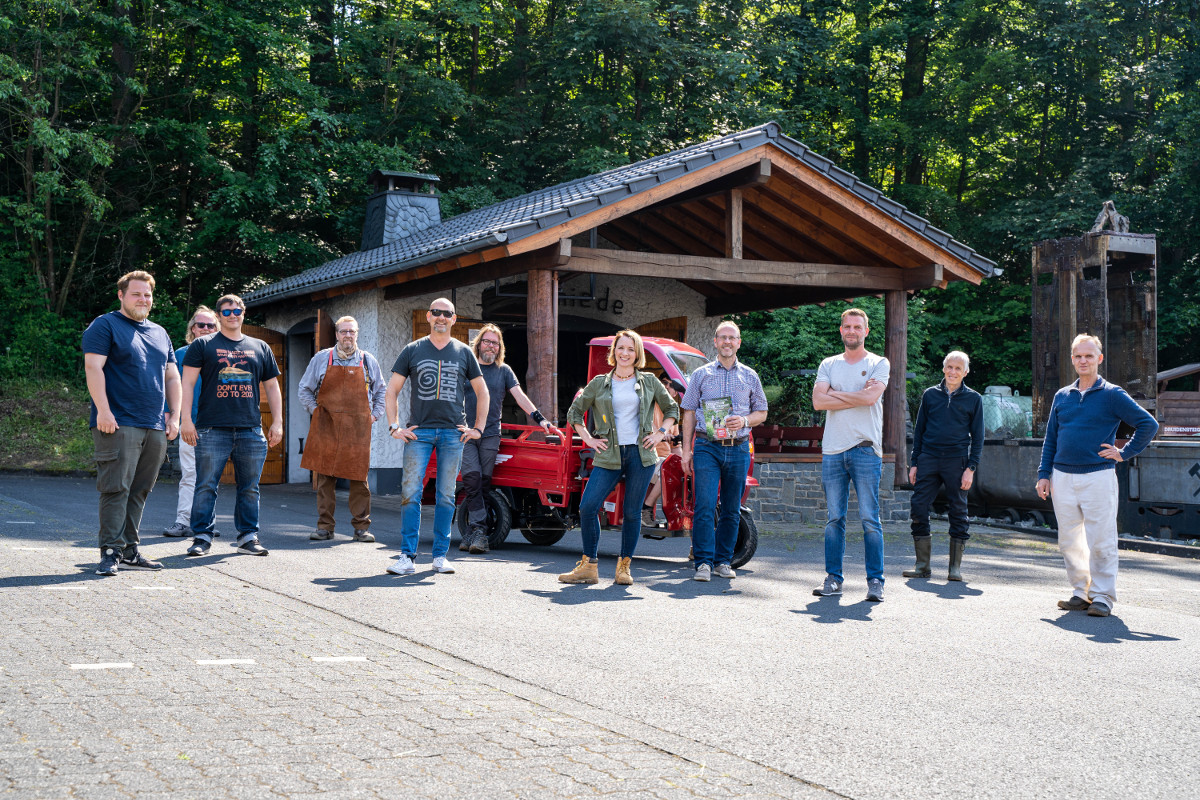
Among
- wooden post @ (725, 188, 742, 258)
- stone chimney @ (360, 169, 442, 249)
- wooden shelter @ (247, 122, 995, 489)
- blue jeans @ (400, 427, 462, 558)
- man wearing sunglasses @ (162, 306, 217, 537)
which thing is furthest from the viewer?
stone chimney @ (360, 169, 442, 249)

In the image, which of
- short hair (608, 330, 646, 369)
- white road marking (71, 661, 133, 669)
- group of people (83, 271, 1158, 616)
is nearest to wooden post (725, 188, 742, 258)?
group of people (83, 271, 1158, 616)

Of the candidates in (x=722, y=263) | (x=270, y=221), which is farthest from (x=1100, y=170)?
(x=270, y=221)

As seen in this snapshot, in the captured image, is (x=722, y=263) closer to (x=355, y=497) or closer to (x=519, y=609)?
(x=355, y=497)

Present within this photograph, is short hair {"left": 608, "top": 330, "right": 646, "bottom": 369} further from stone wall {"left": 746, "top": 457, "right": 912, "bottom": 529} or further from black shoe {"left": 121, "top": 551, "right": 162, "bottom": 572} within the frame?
stone wall {"left": 746, "top": 457, "right": 912, "bottom": 529}

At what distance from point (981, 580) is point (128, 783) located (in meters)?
7.47

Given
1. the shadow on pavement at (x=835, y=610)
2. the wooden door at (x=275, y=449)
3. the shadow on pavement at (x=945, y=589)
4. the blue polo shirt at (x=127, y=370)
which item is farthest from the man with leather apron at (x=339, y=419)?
the wooden door at (x=275, y=449)

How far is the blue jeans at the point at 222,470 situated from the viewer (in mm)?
8680

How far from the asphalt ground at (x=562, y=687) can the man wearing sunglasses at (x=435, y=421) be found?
363mm

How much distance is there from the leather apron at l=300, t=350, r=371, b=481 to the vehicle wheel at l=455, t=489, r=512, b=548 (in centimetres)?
101

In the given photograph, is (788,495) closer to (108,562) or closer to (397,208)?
(108,562)

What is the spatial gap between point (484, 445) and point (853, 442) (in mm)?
3668

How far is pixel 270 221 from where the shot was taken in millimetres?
25953

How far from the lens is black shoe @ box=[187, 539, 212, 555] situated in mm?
8500

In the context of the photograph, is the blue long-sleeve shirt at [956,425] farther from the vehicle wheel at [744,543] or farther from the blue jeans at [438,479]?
the blue jeans at [438,479]
